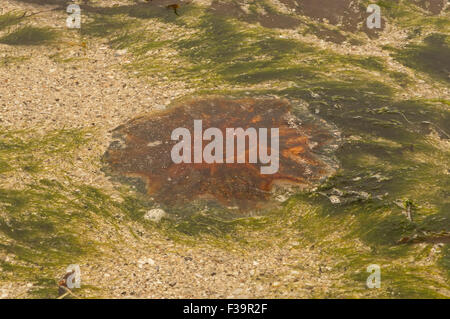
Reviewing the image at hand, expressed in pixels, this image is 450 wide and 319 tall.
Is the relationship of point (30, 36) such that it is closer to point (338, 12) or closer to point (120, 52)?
point (120, 52)

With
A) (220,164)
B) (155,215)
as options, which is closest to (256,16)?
(220,164)

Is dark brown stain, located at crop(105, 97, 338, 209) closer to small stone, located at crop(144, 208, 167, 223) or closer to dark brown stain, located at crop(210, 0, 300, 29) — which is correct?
small stone, located at crop(144, 208, 167, 223)

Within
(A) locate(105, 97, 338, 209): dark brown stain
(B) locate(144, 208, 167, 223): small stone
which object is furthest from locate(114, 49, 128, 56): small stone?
(B) locate(144, 208, 167, 223): small stone

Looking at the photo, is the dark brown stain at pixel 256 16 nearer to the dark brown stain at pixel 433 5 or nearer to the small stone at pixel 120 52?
the small stone at pixel 120 52
